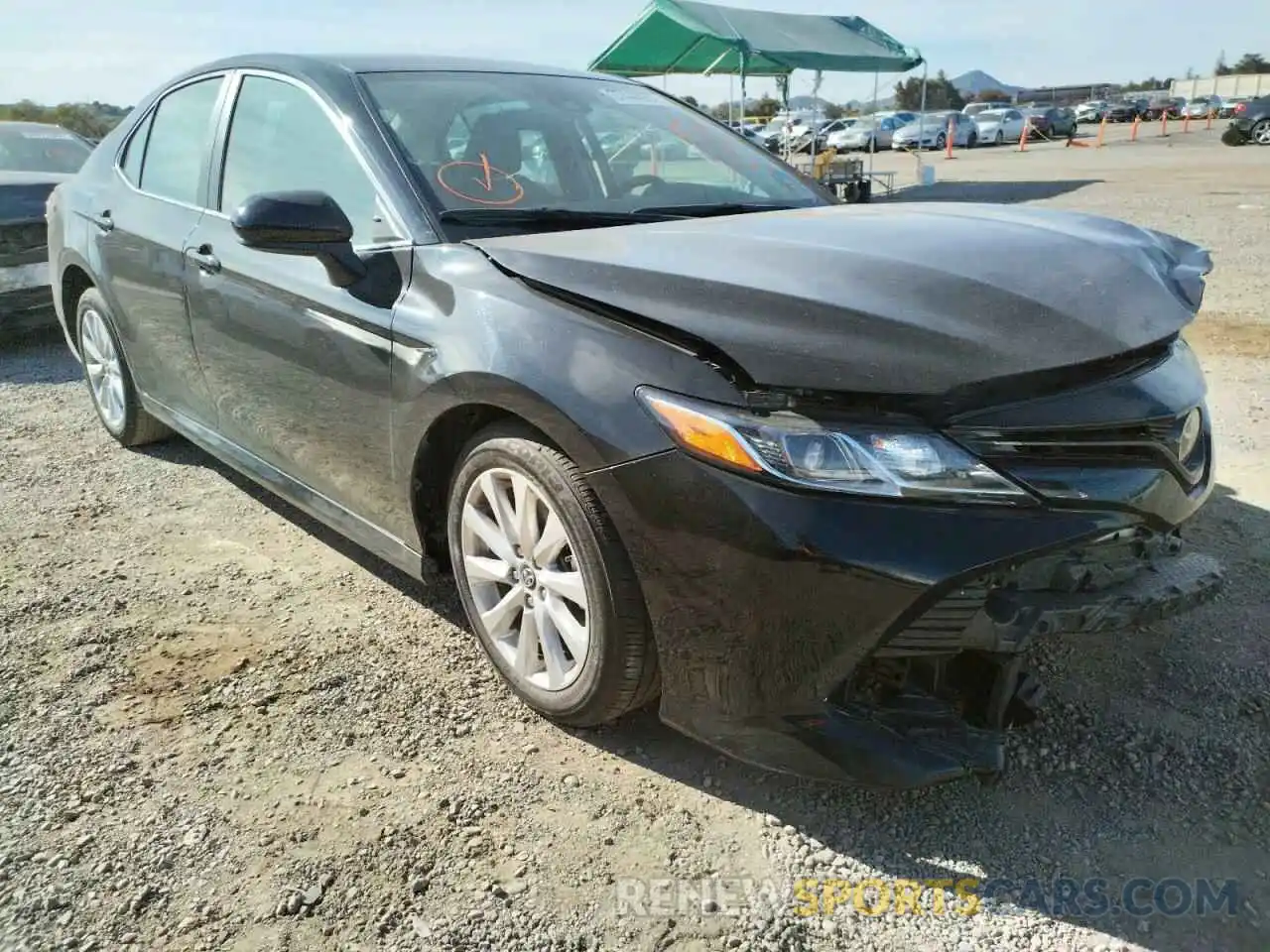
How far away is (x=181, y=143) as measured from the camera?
362 cm

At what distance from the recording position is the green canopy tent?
1537 centimetres

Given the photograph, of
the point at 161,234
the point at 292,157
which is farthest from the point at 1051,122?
the point at 292,157

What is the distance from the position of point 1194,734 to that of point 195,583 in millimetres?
2974

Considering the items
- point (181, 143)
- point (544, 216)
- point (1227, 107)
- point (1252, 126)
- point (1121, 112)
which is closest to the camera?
point (544, 216)

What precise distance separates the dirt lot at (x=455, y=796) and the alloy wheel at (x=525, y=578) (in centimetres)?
20

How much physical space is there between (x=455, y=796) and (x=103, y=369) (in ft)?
10.7

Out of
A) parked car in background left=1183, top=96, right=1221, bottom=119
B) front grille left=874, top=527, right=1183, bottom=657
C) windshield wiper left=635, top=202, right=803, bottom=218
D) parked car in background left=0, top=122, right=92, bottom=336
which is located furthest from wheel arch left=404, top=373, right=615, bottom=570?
parked car in background left=1183, top=96, right=1221, bottom=119

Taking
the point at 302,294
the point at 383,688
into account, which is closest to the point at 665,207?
the point at 302,294

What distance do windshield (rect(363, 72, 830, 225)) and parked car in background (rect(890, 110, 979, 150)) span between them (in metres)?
38.9

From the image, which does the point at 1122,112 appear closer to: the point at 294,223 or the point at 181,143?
the point at 181,143

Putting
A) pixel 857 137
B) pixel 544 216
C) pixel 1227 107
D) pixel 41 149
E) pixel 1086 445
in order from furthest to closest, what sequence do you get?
1. pixel 1227 107
2. pixel 857 137
3. pixel 41 149
4. pixel 544 216
5. pixel 1086 445

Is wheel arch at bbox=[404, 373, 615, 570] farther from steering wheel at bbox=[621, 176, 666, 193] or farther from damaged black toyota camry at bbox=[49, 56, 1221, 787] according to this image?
steering wheel at bbox=[621, 176, 666, 193]

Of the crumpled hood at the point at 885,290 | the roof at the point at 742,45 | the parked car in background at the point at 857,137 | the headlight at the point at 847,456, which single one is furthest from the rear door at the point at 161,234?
the parked car in background at the point at 857,137

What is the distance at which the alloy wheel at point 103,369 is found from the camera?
428 cm
